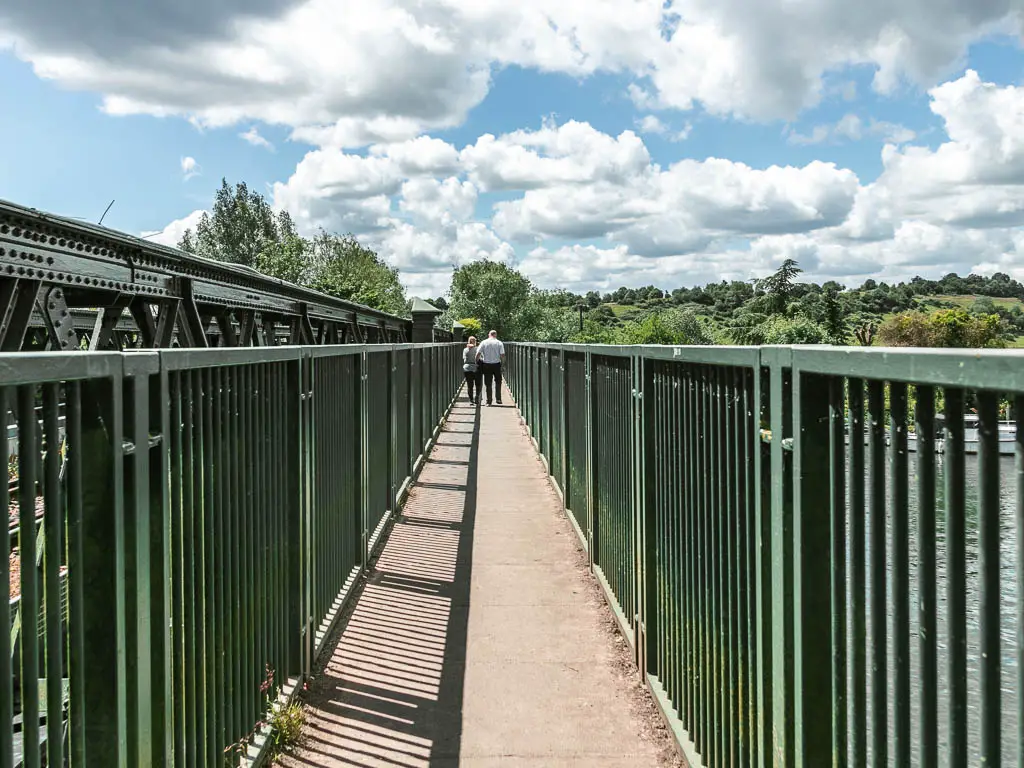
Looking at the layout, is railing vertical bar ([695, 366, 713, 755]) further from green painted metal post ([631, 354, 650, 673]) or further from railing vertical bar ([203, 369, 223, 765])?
railing vertical bar ([203, 369, 223, 765])

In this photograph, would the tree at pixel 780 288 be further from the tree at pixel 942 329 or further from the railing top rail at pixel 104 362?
the railing top rail at pixel 104 362

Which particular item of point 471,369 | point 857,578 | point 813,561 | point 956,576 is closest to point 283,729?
point 813,561

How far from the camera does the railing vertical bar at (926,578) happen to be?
1.47m

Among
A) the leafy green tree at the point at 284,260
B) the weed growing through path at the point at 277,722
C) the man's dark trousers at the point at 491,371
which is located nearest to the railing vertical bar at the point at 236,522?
the weed growing through path at the point at 277,722

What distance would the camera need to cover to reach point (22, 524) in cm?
156

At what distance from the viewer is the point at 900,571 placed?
160cm

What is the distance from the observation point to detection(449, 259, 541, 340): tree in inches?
3524

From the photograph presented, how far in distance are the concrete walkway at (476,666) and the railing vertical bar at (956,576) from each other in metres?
2.21

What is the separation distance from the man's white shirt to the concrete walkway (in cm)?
1347

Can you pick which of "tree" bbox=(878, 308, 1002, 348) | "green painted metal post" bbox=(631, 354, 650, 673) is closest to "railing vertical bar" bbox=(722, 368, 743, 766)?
"green painted metal post" bbox=(631, 354, 650, 673)

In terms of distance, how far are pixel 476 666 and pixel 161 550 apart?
244 cm

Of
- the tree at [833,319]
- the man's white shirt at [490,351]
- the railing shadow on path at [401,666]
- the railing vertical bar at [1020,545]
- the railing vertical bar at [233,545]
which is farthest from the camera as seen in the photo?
the tree at [833,319]

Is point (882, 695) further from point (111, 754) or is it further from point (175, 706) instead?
point (175, 706)

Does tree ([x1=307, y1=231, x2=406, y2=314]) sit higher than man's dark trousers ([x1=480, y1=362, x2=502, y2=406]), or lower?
higher
